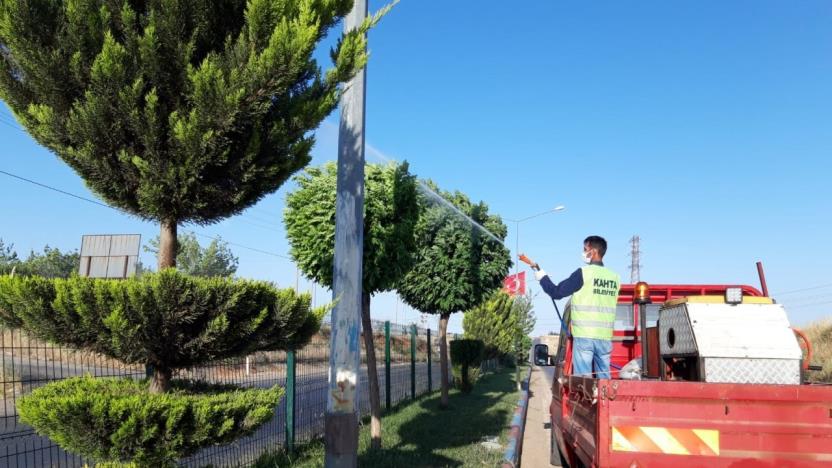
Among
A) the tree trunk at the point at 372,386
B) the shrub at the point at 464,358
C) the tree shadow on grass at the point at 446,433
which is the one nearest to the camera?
the tree shadow on grass at the point at 446,433

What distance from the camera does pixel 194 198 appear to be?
14.3ft

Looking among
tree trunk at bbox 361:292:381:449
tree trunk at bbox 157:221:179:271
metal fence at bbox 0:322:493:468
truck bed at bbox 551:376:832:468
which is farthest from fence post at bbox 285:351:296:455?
truck bed at bbox 551:376:832:468

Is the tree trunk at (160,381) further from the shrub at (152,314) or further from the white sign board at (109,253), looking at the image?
the white sign board at (109,253)

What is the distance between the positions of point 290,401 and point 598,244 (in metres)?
4.59

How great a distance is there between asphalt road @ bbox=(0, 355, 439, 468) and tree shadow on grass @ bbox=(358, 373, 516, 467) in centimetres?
110

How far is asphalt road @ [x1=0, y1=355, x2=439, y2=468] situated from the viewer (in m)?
5.88

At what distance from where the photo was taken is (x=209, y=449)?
807 centimetres

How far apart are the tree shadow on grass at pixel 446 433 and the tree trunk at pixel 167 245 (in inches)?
175

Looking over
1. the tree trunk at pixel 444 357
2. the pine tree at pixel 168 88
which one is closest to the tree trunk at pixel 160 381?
the pine tree at pixel 168 88

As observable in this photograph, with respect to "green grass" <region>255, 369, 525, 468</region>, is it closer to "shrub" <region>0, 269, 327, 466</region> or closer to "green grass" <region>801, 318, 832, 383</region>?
"shrub" <region>0, 269, 327, 466</region>

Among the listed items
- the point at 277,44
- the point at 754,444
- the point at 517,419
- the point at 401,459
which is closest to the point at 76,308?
the point at 277,44

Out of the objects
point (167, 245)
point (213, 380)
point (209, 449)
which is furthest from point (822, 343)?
point (167, 245)

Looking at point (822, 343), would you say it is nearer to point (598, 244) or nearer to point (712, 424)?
point (598, 244)

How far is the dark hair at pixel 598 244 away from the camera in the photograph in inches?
259
